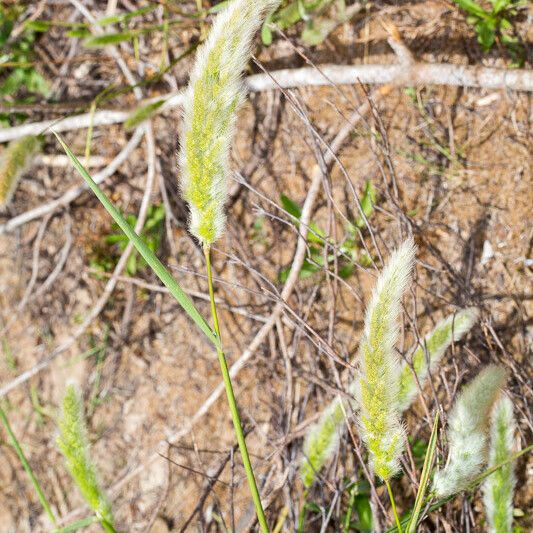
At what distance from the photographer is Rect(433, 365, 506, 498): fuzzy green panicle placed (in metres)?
1.12

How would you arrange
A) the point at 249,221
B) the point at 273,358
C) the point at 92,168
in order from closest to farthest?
1. the point at 273,358
2. the point at 249,221
3. the point at 92,168

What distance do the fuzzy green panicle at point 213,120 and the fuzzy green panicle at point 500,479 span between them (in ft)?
2.44

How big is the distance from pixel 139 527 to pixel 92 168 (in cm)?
131

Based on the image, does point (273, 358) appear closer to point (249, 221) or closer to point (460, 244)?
point (249, 221)

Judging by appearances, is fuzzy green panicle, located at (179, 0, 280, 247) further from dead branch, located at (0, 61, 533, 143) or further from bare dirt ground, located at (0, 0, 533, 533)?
dead branch, located at (0, 61, 533, 143)

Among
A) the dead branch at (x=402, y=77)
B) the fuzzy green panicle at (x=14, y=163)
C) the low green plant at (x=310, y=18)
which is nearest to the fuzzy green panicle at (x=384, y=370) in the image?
the dead branch at (x=402, y=77)

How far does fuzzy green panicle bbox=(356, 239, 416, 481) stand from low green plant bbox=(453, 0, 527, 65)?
102 cm

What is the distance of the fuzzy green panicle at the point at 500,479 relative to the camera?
4.32 ft

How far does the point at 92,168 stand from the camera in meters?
2.41

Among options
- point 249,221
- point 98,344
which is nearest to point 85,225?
point 98,344

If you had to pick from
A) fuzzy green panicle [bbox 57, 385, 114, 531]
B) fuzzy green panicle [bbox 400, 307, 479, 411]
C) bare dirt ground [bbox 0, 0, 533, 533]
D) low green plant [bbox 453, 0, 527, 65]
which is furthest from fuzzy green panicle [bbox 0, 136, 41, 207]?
low green plant [bbox 453, 0, 527, 65]

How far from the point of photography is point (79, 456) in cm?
128

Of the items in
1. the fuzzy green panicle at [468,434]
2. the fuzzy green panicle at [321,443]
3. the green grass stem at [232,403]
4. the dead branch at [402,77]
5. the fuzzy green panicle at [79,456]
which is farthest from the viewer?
Answer: the dead branch at [402,77]

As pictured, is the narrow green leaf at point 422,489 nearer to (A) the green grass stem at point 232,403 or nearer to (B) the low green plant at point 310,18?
(A) the green grass stem at point 232,403
